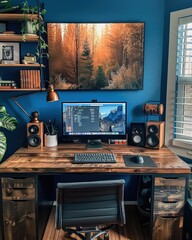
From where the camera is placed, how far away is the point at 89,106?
7.22ft

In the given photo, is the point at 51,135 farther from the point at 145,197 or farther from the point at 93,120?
the point at 145,197

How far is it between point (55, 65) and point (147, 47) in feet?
3.18

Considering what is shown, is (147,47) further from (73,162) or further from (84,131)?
(73,162)

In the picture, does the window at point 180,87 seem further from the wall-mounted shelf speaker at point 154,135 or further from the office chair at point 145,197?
the office chair at point 145,197

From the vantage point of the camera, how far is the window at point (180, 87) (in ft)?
7.27

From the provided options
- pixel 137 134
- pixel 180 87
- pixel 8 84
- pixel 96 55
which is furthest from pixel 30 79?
pixel 180 87

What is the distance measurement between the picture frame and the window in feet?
5.11

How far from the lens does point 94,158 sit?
1.84 m

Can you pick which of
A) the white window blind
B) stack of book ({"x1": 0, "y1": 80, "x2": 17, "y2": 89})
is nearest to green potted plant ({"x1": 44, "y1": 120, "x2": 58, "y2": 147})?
stack of book ({"x1": 0, "y1": 80, "x2": 17, "y2": 89})

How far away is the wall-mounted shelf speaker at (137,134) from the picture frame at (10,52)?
135cm

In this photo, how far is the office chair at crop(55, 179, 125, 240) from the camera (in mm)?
1470

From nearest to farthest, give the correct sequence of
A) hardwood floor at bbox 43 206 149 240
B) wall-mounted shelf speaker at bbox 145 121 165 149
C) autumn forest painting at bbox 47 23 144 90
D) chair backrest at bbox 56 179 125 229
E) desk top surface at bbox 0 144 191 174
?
chair backrest at bbox 56 179 125 229 < desk top surface at bbox 0 144 191 174 < hardwood floor at bbox 43 206 149 240 < wall-mounted shelf speaker at bbox 145 121 165 149 < autumn forest painting at bbox 47 23 144 90

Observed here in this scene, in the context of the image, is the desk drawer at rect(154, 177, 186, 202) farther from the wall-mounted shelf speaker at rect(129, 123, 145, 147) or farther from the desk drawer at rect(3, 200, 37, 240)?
the desk drawer at rect(3, 200, 37, 240)

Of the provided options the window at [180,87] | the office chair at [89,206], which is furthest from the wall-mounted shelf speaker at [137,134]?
the office chair at [89,206]
